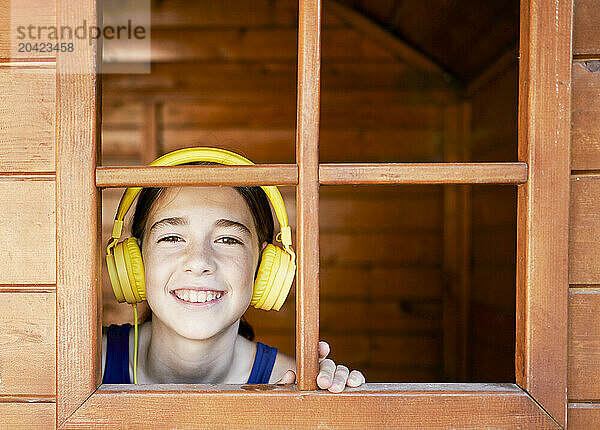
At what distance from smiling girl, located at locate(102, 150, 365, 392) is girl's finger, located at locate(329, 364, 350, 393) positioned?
0.20 m

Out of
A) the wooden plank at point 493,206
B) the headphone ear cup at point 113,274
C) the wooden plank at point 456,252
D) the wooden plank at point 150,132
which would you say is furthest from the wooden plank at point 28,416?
the wooden plank at point 456,252

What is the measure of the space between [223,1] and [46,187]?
2676mm

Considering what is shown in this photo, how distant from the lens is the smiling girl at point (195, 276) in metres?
1.52

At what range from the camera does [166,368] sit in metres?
1.71

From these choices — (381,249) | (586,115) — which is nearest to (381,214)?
(381,249)

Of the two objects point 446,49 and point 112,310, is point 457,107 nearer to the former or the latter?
point 446,49

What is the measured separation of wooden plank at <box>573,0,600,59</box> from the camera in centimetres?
119

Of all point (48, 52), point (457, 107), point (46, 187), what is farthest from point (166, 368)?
point (457, 107)

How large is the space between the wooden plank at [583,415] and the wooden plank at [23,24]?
3.83 ft

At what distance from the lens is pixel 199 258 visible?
150cm

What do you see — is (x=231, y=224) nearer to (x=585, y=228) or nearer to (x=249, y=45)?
(x=585, y=228)

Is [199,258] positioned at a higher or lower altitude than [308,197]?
lower

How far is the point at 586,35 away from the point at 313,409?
85cm

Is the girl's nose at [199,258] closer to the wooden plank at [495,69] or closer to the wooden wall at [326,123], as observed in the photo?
the wooden plank at [495,69]
